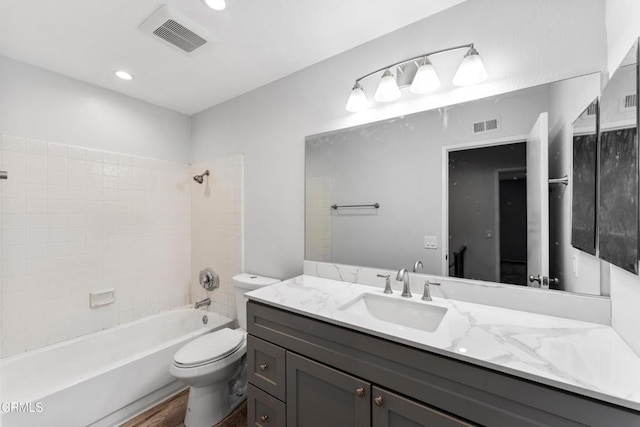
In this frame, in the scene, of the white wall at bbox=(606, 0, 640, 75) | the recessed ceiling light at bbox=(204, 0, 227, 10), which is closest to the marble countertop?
the white wall at bbox=(606, 0, 640, 75)

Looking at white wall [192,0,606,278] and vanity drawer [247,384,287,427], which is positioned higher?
white wall [192,0,606,278]

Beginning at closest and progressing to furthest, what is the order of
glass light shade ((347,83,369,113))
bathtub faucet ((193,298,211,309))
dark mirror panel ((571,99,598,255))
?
dark mirror panel ((571,99,598,255)) → glass light shade ((347,83,369,113)) → bathtub faucet ((193,298,211,309))

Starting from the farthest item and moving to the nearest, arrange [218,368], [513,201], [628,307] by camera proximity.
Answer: [218,368], [513,201], [628,307]

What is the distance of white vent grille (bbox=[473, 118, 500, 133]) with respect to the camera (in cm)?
128

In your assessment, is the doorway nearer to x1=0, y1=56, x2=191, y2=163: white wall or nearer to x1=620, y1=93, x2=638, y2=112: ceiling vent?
x1=620, y1=93, x2=638, y2=112: ceiling vent

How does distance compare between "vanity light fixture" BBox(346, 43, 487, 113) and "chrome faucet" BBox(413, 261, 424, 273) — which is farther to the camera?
"chrome faucet" BBox(413, 261, 424, 273)

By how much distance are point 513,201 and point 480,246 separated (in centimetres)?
26

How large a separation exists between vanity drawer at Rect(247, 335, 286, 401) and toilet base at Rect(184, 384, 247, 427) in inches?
21.9

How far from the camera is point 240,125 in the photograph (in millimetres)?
2412

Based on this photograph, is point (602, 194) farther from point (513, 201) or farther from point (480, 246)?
point (480, 246)

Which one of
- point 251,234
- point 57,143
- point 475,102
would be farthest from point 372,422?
point 57,143

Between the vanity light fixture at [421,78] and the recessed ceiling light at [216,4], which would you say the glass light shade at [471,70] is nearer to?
the vanity light fixture at [421,78]

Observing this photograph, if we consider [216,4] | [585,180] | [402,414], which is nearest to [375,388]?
[402,414]

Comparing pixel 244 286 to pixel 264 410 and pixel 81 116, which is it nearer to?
pixel 264 410
